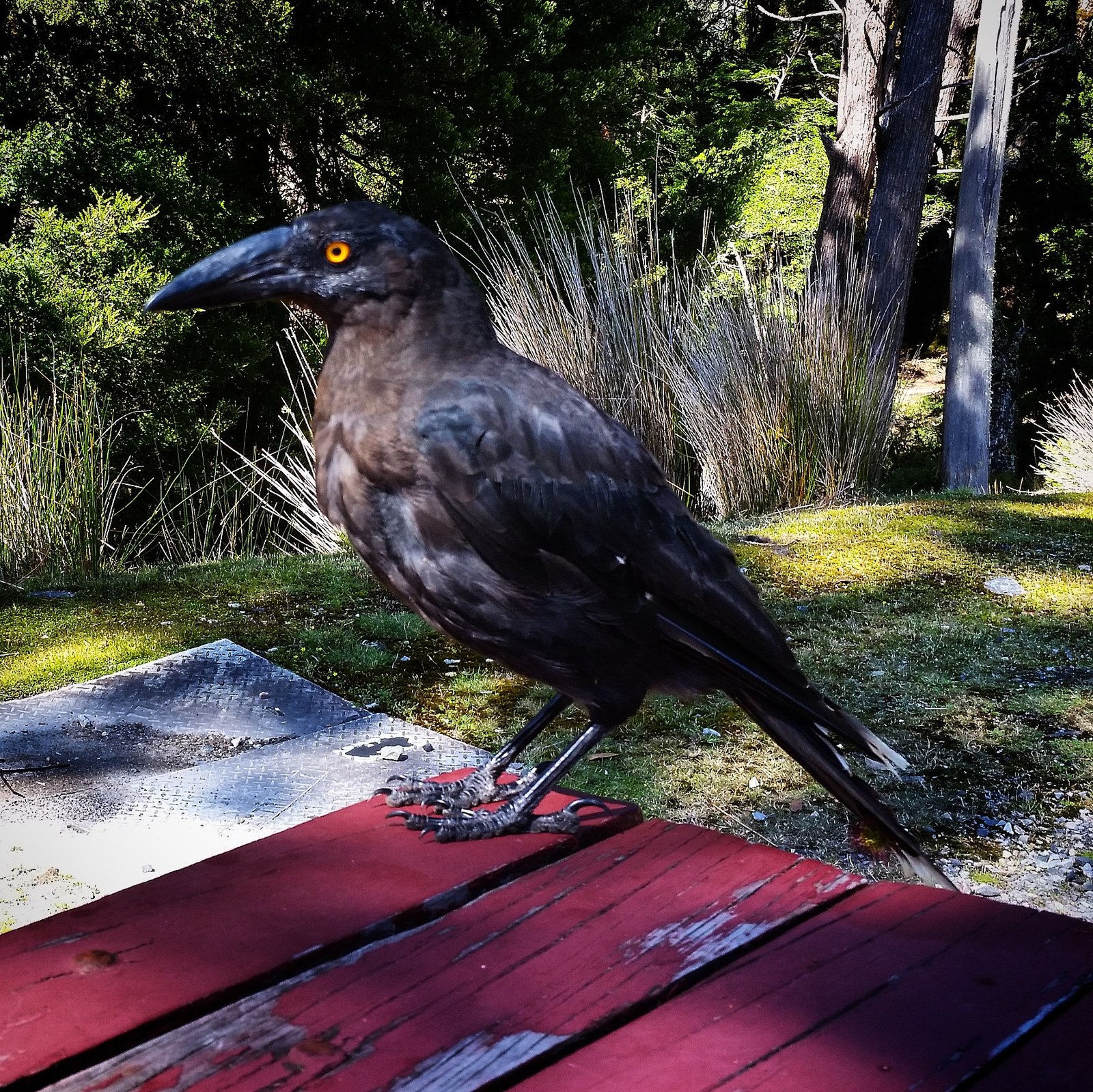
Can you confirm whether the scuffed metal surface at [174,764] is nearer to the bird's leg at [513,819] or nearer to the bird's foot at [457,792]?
the bird's foot at [457,792]

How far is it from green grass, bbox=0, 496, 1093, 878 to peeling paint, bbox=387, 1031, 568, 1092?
2031mm

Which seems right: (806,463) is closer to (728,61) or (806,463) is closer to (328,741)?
(328,741)

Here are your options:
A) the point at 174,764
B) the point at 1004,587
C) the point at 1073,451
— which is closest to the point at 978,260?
the point at 1073,451

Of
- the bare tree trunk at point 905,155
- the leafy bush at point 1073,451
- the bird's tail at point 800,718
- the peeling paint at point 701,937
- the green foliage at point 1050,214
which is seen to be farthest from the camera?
the green foliage at point 1050,214

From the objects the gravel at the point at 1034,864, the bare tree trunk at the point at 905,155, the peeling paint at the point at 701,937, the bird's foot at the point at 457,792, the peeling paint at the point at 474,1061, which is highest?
the bare tree trunk at the point at 905,155

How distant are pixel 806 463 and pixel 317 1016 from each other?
658 centimetres

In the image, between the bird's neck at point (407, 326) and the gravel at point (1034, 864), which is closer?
the bird's neck at point (407, 326)

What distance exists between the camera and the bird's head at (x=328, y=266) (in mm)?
1598

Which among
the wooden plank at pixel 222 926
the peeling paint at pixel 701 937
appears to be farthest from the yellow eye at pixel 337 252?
the peeling paint at pixel 701 937

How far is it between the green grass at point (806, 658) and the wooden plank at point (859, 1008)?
175 cm

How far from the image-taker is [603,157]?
44.9ft

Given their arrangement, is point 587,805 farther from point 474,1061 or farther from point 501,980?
point 474,1061

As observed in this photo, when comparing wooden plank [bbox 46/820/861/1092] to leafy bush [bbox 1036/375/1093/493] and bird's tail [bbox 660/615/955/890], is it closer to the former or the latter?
bird's tail [bbox 660/615/955/890]

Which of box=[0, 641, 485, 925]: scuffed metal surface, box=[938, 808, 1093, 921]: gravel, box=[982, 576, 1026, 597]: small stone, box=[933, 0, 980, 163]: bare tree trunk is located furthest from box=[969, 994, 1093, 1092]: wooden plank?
box=[933, 0, 980, 163]: bare tree trunk
